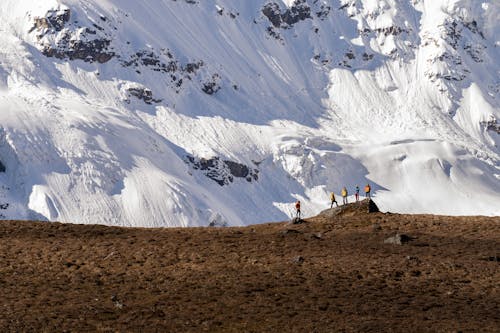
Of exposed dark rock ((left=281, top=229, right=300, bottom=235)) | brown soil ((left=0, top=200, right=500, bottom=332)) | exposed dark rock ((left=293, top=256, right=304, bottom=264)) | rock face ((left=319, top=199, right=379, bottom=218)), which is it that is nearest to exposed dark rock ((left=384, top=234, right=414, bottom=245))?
brown soil ((left=0, top=200, right=500, bottom=332))

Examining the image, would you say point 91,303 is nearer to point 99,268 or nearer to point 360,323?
point 99,268

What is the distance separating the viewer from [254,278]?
46.0 meters

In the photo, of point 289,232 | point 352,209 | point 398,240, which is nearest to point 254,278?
point 289,232

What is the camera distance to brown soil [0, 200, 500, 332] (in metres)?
40.4

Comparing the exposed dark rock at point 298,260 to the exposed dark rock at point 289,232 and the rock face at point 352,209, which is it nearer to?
the exposed dark rock at point 289,232

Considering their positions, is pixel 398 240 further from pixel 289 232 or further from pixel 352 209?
pixel 352 209

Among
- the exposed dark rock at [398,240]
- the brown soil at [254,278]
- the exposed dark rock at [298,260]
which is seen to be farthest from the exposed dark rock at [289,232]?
the exposed dark rock at [298,260]

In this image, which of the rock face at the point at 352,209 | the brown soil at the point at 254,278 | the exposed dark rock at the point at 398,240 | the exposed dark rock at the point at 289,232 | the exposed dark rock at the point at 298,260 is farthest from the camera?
the rock face at the point at 352,209

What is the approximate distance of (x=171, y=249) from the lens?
51188mm

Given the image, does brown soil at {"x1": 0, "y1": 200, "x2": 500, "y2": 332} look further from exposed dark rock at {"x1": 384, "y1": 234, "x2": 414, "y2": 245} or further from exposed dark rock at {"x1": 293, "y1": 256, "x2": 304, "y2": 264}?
exposed dark rock at {"x1": 384, "y1": 234, "x2": 414, "y2": 245}

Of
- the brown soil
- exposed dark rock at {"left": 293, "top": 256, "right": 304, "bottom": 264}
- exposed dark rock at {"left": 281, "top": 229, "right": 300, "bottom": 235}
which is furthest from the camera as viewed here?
exposed dark rock at {"left": 281, "top": 229, "right": 300, "bottom": 235}

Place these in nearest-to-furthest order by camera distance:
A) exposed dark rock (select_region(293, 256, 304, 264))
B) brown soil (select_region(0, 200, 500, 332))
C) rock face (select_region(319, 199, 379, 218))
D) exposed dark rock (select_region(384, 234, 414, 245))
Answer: brown soil (select_region(0, 200, 500, 332)), exposed dark rock (select_region(293, 256, 304, 264)), exposed dark rock (select_region(384, 234, 414, 245)), rock face (select_region(319, 199, 379, 218))

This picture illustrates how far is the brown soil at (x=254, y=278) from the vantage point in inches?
1592

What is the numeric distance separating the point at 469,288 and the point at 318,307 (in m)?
7.03
